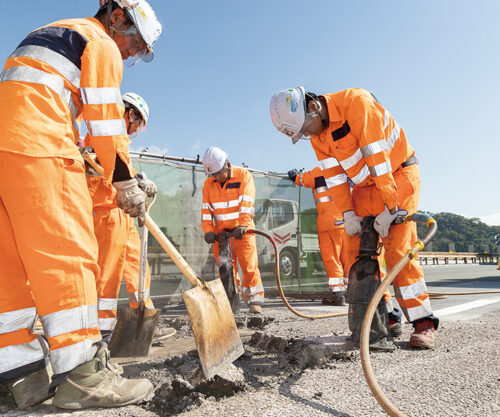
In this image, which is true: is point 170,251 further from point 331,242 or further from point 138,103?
point 331,242

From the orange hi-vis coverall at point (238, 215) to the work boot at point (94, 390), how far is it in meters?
3.37

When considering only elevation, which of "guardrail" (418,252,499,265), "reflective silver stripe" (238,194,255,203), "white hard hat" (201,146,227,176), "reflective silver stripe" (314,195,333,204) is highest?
"white hard hat" (201,146,227,176)

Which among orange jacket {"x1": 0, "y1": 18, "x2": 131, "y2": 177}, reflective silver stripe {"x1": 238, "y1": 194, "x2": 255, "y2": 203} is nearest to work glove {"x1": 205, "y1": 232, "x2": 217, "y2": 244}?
reflective silver stripe {"x1": 238, "y1": 194, "x2": 255, "y2": 203}

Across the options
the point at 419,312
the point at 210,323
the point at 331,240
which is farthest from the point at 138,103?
the point at 331,240

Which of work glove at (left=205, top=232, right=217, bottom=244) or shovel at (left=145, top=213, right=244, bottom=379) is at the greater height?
work glove at (left=205, top=232, right=217, bottom=244)

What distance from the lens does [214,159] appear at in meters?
5.43

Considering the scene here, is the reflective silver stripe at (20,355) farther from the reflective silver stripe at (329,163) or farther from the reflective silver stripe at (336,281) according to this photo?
the reflective silver stripe at (336,281)

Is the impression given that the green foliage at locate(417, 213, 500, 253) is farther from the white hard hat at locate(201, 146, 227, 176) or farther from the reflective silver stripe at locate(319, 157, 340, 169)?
the reflective silver stripe at locate(319, 157, 340, 169)

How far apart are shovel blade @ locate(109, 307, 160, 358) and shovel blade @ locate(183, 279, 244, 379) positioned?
2.88 feet

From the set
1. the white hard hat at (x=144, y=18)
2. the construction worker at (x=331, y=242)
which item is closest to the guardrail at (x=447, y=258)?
the construction worker at (x=331, y=242)

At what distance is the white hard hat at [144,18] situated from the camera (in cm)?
238

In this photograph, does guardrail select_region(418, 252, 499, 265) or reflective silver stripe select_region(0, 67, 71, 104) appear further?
guardrail select_region(418, 252, 499, 265)

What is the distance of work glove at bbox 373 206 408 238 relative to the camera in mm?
2874

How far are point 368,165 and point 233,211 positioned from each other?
2956 mm
